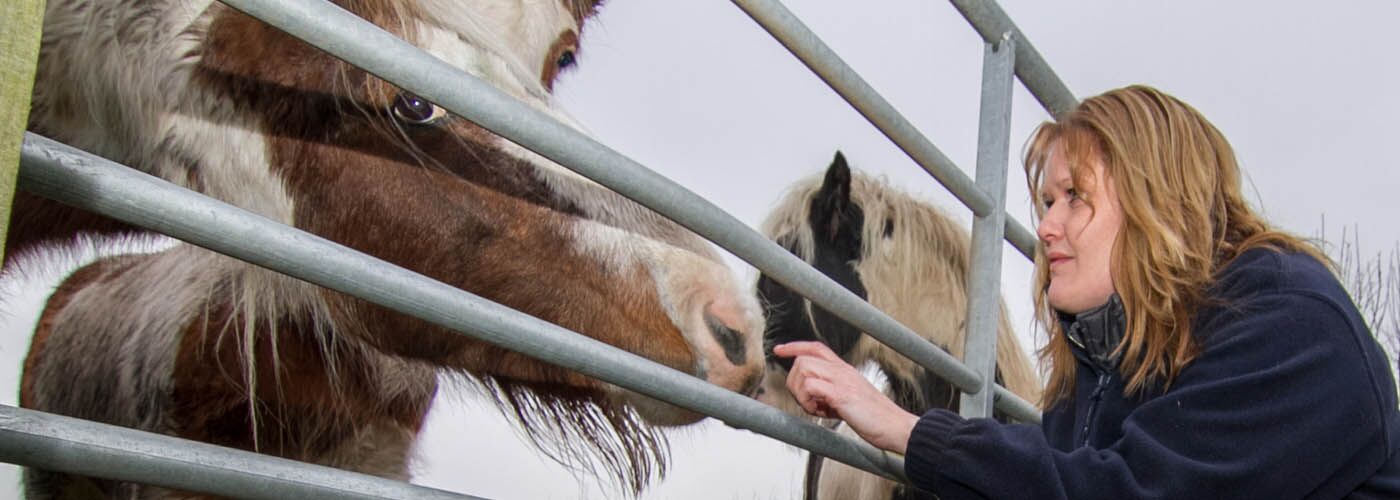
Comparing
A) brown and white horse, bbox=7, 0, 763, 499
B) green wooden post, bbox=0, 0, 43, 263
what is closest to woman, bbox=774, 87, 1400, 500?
brown and white horse, bbox=7, 0, 763, 499

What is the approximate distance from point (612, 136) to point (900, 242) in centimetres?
101

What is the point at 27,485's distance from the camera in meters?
1.80

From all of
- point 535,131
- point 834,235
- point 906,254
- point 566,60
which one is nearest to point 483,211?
point 535,131

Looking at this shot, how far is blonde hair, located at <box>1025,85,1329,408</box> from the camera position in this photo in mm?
990

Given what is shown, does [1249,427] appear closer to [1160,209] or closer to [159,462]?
[1160,209]

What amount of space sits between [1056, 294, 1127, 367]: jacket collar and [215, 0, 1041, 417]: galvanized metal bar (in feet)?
0.67

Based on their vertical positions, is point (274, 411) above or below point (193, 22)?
below

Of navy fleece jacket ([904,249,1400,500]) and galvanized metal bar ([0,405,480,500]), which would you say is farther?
navy fleece jacket ([904,249,1400,500])

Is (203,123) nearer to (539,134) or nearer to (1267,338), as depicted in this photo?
(539,134)

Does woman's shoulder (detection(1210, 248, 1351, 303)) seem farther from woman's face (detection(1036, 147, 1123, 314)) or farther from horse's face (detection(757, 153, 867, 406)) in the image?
horse's face (detection(757, 153, 867, 406))

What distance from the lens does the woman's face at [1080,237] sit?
106cm

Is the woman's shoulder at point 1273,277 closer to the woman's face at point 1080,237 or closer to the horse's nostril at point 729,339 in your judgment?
the woman's face at point 1080,237

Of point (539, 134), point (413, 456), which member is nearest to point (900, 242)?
point (413, 456)

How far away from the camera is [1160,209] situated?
1030mm
